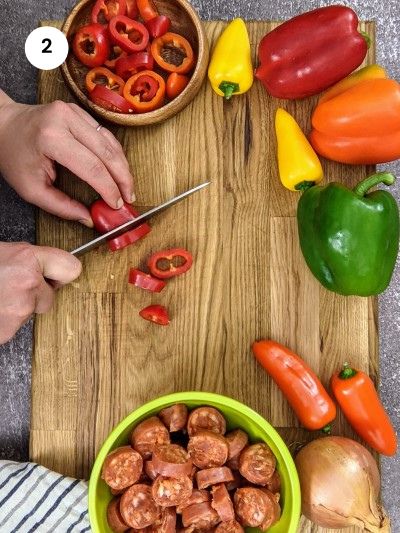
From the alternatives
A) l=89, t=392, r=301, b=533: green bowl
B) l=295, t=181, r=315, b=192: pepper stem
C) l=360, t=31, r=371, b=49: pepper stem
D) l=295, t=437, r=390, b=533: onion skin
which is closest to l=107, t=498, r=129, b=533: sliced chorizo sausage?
l=89, t=392, r=301, b=533: green bowl

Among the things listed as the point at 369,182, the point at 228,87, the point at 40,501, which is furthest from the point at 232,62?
the point at 40,501

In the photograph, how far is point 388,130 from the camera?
3.47 feet

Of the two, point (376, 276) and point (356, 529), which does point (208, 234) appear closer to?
point (376, 276)

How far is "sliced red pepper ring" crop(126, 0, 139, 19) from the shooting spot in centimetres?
109

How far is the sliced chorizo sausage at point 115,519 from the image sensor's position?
94 centimetres

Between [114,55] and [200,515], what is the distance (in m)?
0.71

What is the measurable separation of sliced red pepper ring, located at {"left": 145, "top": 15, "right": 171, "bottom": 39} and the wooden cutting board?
0.08 metres

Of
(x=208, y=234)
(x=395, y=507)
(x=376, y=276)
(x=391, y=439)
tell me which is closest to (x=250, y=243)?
(x=208, y=234)

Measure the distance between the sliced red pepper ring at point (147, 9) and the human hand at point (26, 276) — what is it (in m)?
0.40

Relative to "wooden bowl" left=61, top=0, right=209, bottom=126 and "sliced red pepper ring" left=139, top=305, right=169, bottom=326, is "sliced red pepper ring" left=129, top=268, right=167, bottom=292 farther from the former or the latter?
"wooden bowl" left=61, top=0, right=209, bottom=126

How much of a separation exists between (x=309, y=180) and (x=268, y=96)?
16cm

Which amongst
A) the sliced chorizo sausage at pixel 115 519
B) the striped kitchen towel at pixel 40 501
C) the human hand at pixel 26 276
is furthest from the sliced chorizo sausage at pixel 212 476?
the human hand at pixel 26 276

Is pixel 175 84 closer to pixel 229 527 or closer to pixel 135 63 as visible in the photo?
pixel 135 63

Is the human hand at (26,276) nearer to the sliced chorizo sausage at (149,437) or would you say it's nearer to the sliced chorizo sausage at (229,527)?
the sliced chorizo sausage at (149,437)
